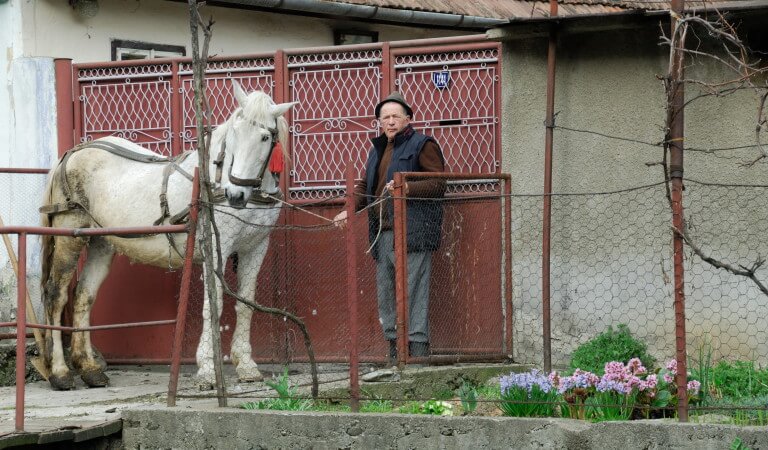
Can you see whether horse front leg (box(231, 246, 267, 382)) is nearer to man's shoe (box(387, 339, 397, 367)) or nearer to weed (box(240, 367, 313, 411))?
man's shoe (box(387, 339, 397, 367))

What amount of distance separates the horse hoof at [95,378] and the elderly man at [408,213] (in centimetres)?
252

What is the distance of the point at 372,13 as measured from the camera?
15.2m

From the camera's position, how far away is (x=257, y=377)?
10.6 m

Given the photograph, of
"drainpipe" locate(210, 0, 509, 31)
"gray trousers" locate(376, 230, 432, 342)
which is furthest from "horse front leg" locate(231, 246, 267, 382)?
"drainpipe" locate(210, 0, 509, 31)

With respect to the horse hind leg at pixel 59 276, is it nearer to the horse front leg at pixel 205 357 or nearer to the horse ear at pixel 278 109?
the horse front leg at pixel 205 357

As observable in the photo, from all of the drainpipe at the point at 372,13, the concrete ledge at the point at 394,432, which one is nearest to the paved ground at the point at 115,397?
the concrete ledge at the point at 394,432

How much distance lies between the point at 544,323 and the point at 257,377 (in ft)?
7.00

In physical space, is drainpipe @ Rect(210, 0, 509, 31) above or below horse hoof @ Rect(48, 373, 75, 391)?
above

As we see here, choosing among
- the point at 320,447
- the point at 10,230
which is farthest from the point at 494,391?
the point at 10,230

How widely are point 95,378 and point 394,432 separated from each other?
158 inches

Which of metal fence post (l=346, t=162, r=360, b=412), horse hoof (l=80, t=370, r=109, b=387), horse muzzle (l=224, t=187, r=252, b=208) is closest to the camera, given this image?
metal fence post (l=346, t=162, r=360, b=412)

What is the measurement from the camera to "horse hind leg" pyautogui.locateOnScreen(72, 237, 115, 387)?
11.8 meters

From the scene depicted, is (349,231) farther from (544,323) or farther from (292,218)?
(292,218)

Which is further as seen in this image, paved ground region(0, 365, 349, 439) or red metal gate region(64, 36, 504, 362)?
red metal gate region(64, 36, 504, 362)
